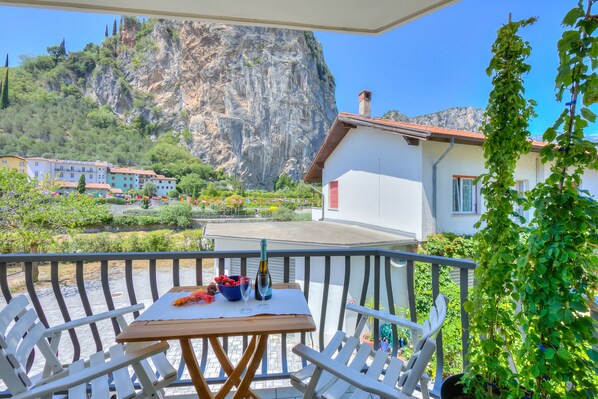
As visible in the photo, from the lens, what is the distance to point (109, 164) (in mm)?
21500

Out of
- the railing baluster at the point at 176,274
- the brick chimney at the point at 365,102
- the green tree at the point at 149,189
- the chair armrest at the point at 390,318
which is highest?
the brick chimney at the point at 365,102

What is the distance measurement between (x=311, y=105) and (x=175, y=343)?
116 feet

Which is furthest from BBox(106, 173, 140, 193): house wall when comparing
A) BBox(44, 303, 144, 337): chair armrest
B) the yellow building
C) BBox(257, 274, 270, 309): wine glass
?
BBox(257, 274, 270, 309): wine glass

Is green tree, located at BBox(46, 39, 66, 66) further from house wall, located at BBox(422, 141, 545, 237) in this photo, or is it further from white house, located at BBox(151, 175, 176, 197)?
house wall, located at BBox(422, 141, 545, 237)

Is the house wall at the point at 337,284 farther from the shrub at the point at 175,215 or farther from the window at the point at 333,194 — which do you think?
the shrub at the point at 175,215

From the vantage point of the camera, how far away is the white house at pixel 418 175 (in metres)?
6.35

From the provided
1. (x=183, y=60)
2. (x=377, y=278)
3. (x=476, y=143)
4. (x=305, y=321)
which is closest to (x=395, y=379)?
(x=305, y=321)

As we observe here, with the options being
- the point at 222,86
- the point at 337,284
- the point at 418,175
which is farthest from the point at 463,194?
the point at 222,86

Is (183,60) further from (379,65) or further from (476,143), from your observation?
(476,143)

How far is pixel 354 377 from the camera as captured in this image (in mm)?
1077

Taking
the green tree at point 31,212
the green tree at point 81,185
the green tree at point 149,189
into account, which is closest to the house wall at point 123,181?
the green tree at point 149,189

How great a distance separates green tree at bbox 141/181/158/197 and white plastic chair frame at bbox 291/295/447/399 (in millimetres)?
20926

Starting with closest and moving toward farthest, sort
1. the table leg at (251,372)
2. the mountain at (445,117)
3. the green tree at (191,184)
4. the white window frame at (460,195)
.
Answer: the table leg at (251,372) → the white window frame at (460,195) → the mountain at (445,117) → the green tree at (191,184)

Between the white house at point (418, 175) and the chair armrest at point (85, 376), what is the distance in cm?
616
